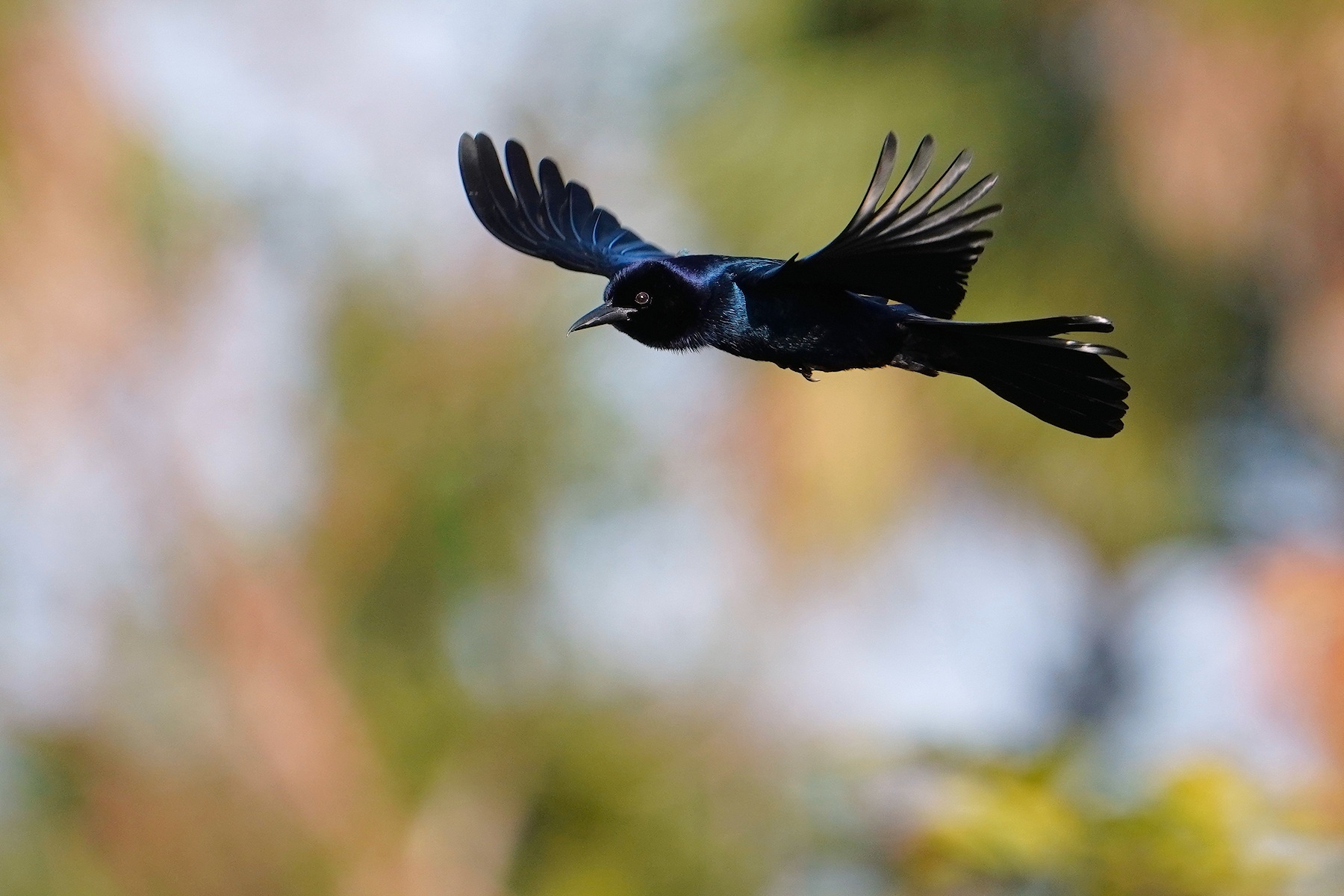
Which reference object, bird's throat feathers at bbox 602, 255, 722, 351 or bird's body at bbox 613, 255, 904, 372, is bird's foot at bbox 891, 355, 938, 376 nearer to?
bird's body at bbox 613, 255, 904, 372

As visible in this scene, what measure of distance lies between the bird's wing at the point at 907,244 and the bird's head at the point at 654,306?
17 cm

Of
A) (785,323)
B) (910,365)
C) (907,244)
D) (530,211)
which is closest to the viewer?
(907,244)

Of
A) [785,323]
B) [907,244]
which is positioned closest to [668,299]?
[785,323]

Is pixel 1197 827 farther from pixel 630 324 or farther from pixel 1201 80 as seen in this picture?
pixel 1201 80

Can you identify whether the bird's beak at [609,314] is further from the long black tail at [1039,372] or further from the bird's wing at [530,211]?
the long black tail at [1039,372]

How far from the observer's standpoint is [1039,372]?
284cm

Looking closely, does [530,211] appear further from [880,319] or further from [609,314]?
[880,319]

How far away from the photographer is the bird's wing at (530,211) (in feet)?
10.8

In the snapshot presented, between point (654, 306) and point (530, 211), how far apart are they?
0.61 meters

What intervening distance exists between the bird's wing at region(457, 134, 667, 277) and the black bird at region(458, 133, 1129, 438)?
322 millimetres

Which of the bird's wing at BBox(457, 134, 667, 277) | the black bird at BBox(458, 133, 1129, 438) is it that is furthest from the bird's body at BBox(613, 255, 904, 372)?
the bird's wing at BBox(457, 134, 667, 277)

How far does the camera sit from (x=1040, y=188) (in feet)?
39.6

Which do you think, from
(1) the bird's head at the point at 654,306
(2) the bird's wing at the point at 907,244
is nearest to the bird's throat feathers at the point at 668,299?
(1) the bird's head at the point at 654,306

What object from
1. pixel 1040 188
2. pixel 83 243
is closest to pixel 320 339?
pixel 83 243
